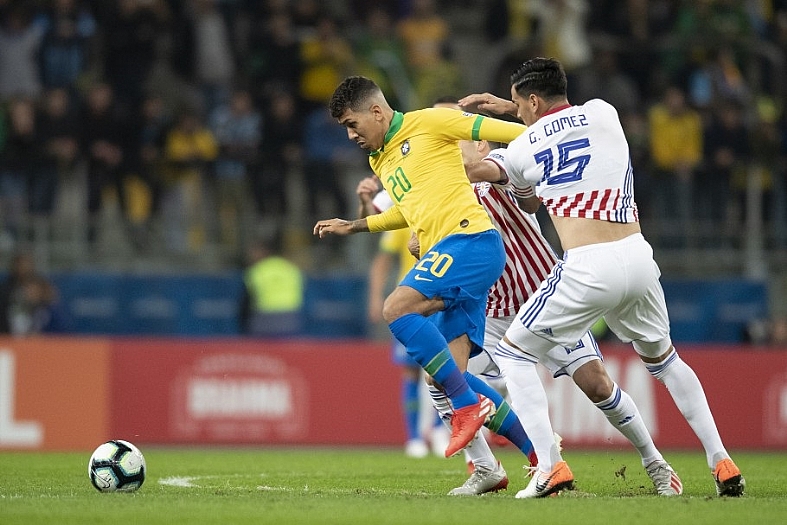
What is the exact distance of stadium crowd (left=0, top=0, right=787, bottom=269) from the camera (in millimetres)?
15961

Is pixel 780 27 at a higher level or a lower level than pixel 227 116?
higher

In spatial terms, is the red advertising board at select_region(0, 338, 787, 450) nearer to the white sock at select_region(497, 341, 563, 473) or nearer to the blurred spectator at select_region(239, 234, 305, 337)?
the blurred spectator at select_region(239, 234, 305, 337)

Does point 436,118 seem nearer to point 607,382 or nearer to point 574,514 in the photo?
point 607,382

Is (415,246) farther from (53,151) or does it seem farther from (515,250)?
(53,151)

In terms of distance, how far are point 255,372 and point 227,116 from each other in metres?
3.61

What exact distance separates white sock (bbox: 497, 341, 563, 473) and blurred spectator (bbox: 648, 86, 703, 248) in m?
9.34

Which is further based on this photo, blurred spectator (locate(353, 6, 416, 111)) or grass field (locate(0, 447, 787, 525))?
blurred spectator (locate(353, 6, 416, 111))

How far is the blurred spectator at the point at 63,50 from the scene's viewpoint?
1673 centimetres

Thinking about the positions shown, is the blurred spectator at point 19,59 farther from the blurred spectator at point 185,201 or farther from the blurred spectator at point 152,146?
the blurred spectator at point 185,201

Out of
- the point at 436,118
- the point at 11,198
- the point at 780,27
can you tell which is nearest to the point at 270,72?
the point at 11,198

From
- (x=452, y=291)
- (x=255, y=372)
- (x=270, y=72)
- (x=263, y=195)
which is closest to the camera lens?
(x=452, y=291)

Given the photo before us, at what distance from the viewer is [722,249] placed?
16.6 metres

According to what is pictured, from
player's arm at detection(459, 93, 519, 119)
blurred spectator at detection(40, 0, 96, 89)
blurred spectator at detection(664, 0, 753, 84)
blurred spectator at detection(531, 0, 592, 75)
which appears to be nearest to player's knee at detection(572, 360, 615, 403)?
player's arm at detection(459, 93, 519, 119)

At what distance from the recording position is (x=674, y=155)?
678 inches
